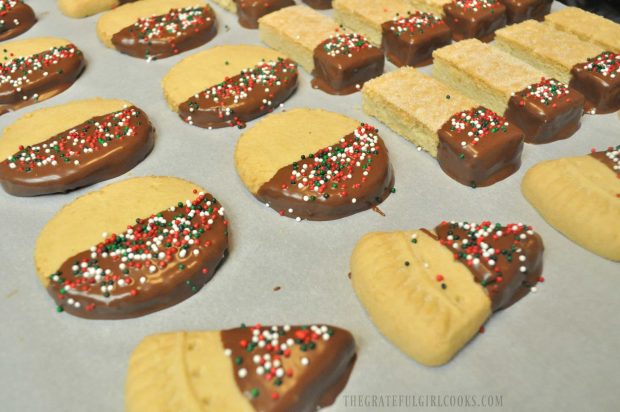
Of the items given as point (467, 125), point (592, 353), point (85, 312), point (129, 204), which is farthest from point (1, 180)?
point (592, 353)

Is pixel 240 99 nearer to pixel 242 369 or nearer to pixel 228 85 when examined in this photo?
pixel 228 85

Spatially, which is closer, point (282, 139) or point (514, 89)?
point (282, 139)

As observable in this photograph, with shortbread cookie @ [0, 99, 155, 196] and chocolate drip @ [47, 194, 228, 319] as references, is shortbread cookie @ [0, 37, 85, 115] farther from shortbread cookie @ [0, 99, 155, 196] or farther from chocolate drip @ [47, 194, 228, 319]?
chocolate drip @ [47, 194, 228, 319]

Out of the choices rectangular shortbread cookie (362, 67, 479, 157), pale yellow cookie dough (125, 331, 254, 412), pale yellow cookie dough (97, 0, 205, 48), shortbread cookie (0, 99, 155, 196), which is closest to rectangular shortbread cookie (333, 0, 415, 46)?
rectangular shortbread cookie (362, 67, 479, 157)

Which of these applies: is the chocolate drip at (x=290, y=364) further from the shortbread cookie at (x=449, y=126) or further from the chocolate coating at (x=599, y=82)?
the chocolate coating at (x=599, y=82)

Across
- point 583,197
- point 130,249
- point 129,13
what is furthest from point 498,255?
point 129,13

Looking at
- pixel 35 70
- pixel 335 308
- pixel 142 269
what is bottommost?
pixel 335 308
